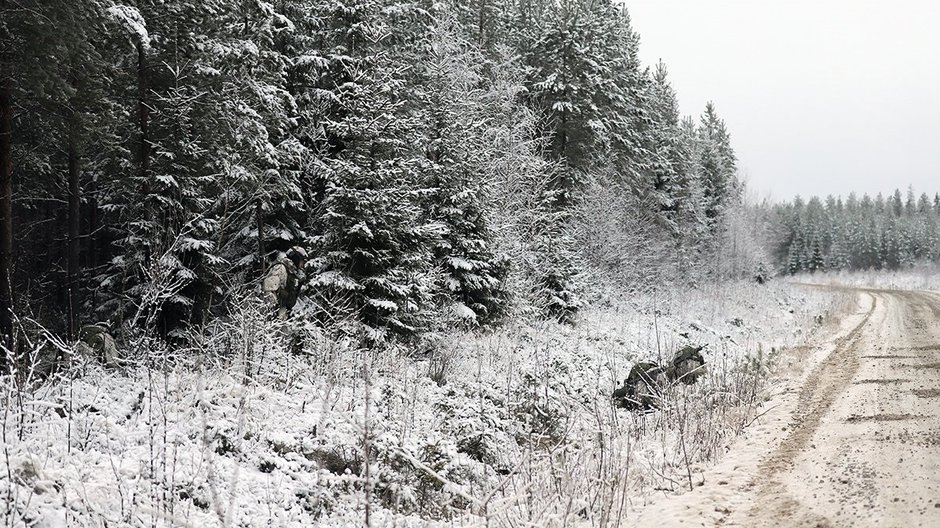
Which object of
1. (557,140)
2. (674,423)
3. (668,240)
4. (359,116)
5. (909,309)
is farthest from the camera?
(668,240)

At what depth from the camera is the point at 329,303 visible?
36.6 feet

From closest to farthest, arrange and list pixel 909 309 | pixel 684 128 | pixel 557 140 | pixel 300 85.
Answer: pixel 300 85 < pixel 909 309 < pixel 557 140 < pixel 684 128

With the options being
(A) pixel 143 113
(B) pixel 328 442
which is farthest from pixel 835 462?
(A) pixel 143 113

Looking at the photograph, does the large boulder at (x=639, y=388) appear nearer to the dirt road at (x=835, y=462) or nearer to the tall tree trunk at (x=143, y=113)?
the dirt road at (x=835, y=462)

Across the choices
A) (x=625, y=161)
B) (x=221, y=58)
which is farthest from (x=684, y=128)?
(x=221, y=58)

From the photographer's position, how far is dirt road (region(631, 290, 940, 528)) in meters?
4.75

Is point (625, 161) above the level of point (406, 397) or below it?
above

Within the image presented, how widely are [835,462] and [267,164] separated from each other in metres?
13.0

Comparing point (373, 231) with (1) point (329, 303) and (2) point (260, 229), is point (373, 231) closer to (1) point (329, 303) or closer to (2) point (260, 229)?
(1) point (329, 303)

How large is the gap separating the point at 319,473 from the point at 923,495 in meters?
5.63

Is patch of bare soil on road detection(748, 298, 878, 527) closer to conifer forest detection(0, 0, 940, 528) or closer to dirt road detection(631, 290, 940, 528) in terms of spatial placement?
dirt road detection(631, 290, 940, 528)

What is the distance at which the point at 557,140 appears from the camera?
25.9m

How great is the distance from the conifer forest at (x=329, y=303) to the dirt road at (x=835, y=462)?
0.91 ft

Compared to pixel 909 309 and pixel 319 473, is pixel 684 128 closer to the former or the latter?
pixel 909 309
